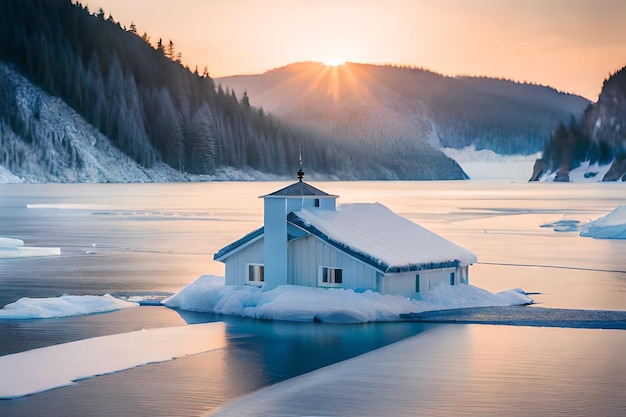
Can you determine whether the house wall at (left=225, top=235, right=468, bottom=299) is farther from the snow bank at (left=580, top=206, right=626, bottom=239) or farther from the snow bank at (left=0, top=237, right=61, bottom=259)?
the snow bank at (left=580, top=206, right=626, bottom=239)

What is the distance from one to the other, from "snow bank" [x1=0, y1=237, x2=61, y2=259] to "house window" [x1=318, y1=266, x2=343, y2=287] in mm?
24564

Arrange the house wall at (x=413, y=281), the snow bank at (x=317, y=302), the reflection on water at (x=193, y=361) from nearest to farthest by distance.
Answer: the reflection on water at (x=193, y=361)
the snow bank at (x=317, y=302)
the house wall at (x=413, y=281)

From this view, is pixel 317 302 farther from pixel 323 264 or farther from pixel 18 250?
pixel 18 250

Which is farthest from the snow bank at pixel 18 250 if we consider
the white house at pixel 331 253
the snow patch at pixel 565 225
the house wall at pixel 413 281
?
the snow patch at pixel 565 225

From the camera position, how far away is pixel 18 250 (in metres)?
52.1

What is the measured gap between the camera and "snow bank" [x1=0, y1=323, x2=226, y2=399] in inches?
803

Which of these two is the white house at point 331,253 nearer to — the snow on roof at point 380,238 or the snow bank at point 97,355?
the snow on roof at point 380,238

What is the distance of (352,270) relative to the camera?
1133 inches

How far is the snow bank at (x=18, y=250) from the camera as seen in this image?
1986 inches

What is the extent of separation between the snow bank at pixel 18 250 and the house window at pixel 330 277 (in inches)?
967

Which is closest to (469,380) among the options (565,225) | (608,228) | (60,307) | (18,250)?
(60,307)

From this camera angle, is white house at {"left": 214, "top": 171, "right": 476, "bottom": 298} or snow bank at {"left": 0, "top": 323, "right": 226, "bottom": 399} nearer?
snow bank at {"left": 0, "top": 323, "right": 226, "bottom": 399}

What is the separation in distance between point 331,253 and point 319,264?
0.45 metres

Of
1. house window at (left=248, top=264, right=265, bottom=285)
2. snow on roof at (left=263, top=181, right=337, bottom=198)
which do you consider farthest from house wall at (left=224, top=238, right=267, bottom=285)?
snow on roof at (left=263, top=181, right=337, bottom=198)
